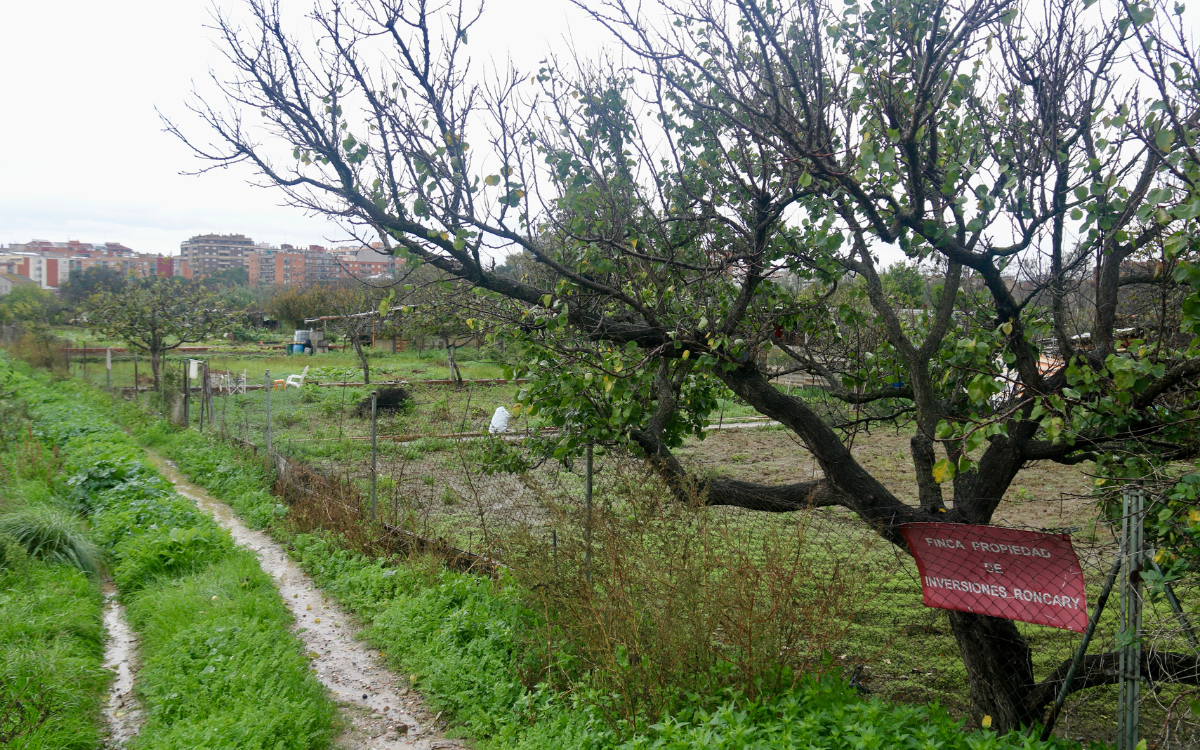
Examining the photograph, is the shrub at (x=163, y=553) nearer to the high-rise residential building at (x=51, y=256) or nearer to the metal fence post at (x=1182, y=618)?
the metal fence post at (x=1182, y=618)

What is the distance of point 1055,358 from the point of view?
5117 millimetres

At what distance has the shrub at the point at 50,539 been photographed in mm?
6844

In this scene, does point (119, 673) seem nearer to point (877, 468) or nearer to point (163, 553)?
point (163, 553)

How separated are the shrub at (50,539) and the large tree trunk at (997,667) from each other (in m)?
7.54

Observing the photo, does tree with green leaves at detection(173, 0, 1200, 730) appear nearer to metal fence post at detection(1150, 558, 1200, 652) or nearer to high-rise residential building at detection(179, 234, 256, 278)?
metal fence post at detection(1150, 558, 1200, 652)

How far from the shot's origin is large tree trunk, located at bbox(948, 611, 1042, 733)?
14.4ft

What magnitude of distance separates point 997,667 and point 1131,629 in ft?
4.50

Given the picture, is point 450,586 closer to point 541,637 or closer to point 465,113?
point 541,637

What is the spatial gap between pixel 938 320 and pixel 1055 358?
1.13m

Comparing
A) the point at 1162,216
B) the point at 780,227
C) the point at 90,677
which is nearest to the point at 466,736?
the point at 90,677

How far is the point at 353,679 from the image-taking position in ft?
17.8

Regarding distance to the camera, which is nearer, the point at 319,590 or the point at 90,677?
the point at 90,677

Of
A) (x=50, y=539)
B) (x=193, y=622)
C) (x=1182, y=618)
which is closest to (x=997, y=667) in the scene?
(x=1182, y=618)

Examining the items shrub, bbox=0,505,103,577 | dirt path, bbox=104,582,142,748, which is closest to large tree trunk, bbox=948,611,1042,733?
dirt path, bbox=104,582,142,748
